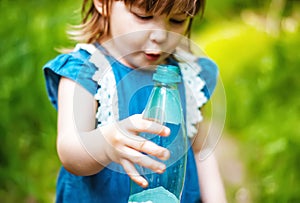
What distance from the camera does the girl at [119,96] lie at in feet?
3.22

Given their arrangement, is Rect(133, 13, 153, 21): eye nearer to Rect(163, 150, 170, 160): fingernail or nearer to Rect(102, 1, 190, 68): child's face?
Rect(102, 1, 190, 68): child's face

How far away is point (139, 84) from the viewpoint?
1.12m

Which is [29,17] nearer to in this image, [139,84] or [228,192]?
[228,192]

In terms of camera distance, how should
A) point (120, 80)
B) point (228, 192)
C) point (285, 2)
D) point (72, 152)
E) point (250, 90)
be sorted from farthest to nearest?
point (285, 2)
point (250, 90)
point (228, 192)
point (120, 80)
point (72, 152)

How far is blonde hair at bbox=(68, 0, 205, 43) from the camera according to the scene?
1126 millimetres

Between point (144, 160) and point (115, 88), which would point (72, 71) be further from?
point (144, 160)

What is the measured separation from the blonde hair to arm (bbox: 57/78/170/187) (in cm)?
14

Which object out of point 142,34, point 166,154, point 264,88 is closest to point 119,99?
point 142,34

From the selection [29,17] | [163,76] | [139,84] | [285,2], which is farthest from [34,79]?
[285,2]

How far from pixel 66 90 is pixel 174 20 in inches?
9.3

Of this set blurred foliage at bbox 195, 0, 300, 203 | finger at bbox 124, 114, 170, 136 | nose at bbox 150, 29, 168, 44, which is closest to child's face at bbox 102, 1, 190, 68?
nose at bbox 150, 29, 168, 44

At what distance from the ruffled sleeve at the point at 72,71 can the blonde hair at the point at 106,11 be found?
76mm

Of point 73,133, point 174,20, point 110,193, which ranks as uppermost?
point 174,20

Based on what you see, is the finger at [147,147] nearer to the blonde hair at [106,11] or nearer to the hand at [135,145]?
the hand at [135,145]
